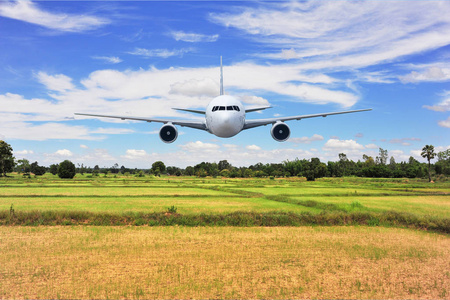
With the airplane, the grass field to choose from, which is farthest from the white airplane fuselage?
the grass field

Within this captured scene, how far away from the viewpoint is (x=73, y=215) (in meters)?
23.7

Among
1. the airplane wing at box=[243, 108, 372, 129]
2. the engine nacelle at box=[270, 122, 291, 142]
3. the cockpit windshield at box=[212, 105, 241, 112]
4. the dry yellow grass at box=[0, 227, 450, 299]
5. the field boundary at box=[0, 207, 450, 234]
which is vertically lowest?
the dry yellow grass at box=[0, 227, 450, 299]

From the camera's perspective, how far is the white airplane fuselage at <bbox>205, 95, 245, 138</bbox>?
22905 millimetres

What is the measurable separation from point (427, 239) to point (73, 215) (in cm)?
2278

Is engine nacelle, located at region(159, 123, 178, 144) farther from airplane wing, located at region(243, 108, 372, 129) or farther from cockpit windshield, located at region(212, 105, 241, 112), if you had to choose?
airplane wing, located at region(243, 108, 372, 129)

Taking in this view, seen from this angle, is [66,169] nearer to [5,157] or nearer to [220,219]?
[5,157]

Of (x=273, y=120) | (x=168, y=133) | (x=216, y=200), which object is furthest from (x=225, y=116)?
(x=216, y=200)

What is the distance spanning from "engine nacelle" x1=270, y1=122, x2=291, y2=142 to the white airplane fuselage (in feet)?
7.88

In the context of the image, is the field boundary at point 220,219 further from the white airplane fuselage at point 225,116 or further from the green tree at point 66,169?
the green tree at point 66,169

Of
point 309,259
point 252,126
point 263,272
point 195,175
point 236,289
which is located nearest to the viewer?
point 236,289

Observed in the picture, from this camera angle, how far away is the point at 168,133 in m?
24.0

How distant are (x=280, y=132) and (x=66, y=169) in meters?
81.2

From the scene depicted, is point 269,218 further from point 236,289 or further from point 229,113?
point 236,289

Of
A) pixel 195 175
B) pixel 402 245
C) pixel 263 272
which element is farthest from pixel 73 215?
pixel 195 175
